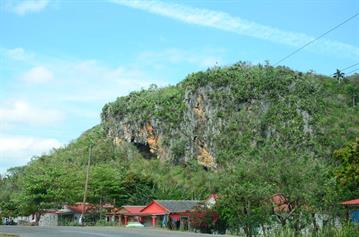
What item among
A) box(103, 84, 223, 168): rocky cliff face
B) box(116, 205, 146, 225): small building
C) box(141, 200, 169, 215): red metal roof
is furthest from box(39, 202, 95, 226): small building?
box(103, 84, 223, 168): rocky cliff face

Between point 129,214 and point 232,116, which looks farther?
point 232,116

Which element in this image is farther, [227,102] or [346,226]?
[227,102]

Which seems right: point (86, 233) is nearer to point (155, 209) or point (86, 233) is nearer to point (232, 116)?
point (155, 209)

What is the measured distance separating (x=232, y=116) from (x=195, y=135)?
7.22 m

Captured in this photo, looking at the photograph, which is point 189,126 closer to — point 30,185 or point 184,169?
point 184,169

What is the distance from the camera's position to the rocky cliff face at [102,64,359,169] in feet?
298

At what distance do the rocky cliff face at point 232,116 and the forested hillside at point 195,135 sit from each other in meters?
0.17

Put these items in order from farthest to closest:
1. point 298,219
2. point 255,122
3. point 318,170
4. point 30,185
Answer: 1. point 255,122
2. point 30,185
3. point 318,170
4. point 298,219

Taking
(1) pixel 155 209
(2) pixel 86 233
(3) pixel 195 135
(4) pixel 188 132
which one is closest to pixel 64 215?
(1) pixel 155 209

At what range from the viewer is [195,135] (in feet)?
317

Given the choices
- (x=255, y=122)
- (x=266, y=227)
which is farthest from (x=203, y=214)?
(x=255, y=122)

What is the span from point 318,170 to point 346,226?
9668mm

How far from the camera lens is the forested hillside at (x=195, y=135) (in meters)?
82.6

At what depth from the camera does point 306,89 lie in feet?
320
